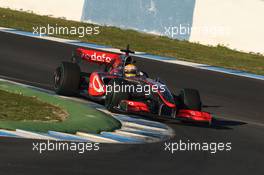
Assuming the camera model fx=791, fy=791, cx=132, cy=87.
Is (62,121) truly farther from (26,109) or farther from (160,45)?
(160,45)

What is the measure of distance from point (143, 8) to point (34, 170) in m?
17.9

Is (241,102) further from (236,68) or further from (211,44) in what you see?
(211,44)

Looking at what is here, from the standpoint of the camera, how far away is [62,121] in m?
12.7

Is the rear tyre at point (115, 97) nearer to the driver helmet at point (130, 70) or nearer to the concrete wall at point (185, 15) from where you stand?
the driver helmet at point (130, 70)

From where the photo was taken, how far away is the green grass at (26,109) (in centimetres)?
1260

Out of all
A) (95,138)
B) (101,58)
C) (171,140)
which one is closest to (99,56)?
(101,58)

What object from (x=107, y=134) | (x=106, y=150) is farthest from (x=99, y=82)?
(x=106, y=150)

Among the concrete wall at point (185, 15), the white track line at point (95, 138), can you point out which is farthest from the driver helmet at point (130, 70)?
the concrete wall at point (185, 15)

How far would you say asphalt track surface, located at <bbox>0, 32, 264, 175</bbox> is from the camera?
32.1 feet

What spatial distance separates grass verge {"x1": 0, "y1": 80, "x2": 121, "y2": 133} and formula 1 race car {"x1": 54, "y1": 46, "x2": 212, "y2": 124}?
327mm

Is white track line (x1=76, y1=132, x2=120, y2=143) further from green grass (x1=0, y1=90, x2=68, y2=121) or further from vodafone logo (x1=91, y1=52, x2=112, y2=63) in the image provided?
vodafone logo (x1=91, y1=52, x2=112, y2=63)

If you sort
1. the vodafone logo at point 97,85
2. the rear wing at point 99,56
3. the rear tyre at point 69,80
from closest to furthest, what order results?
1. the vodafone logo at point 97,85
2. the rear tyre at point 69,80
3. the rear wing at point 99,56

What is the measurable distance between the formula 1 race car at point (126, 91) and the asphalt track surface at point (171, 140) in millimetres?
340

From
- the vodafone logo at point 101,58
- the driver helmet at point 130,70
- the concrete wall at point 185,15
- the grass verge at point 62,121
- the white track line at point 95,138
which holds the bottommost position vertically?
the white track line at point 95,138
